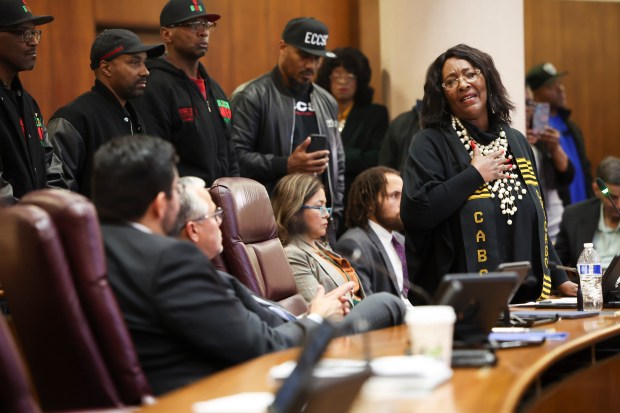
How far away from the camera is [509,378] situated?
2145 millimetres

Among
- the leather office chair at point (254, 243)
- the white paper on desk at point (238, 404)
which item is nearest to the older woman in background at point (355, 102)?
the leather office chair at point (254, 243)

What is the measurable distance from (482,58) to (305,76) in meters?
1.31

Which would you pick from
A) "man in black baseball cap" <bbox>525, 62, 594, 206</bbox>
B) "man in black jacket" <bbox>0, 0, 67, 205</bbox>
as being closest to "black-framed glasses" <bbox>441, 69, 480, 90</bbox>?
"man in black jacket" <bbox>0, 0, 67, 205</bbox>

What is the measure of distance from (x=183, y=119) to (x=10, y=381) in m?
2.46

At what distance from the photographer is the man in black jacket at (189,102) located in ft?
13.7

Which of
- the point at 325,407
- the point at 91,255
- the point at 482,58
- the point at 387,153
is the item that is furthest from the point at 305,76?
the point at 325,407

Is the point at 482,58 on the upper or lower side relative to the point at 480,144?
upper

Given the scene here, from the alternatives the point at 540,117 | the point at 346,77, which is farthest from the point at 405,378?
the point at 540,117

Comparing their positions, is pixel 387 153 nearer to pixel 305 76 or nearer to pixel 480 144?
pixel 305 76

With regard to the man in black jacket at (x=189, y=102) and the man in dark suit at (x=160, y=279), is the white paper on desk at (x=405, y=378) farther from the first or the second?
the man in black jacket at (x=189, y=102)

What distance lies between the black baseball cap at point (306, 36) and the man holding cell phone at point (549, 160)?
1.62 meters

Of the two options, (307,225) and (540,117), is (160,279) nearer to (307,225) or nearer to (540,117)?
(307,225)

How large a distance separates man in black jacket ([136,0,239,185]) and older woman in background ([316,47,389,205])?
1286 millimetres

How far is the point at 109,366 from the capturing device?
7.04 feet
